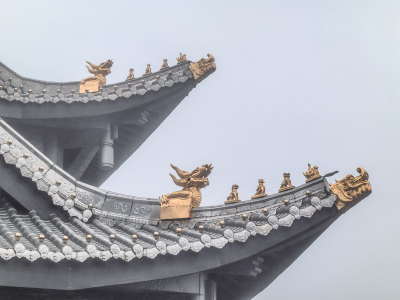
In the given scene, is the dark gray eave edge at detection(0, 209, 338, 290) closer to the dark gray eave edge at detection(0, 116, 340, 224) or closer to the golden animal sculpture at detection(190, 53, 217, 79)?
the dark gray eave edge at detection(0, 116, 340, 224)

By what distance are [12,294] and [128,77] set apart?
27.6ft

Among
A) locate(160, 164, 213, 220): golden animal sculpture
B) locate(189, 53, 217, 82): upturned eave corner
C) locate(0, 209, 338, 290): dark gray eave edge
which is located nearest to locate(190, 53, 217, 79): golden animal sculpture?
locate(189, 53, 217, 82): upturned eave corner

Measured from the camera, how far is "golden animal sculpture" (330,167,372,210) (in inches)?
341

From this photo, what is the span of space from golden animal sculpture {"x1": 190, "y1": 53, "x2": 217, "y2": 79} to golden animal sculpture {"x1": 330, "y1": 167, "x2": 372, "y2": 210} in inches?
248

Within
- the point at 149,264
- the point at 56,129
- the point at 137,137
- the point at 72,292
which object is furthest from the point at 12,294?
the point at 137,137

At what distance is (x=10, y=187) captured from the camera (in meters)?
9.65

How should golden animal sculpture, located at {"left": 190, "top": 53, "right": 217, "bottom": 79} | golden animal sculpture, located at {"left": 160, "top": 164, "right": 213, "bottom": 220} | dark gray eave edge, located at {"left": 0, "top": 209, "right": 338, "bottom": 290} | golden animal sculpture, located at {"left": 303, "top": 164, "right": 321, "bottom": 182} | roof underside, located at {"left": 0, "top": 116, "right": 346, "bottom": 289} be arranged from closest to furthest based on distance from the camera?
dark gray eave edge, located at {"left": 0, "top": 209, "right": 338, "bottom": 290} → roof underside, located at {"left": 0, "top": 116, "right": 346, "bottom": 289} → golden animal sculpture, located at {"left": 303, "top": 164, "right": 321, "bottom": 182} → golden animal sculpture, located at {"left": 160, "top": 164, "right": 213, "bottom": 220} → golden animal sculpture, located at {"left": 190, "top": 53, "right": 217, "bottom": 79}

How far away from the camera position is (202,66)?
1494 centimetres

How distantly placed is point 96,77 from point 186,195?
691cm

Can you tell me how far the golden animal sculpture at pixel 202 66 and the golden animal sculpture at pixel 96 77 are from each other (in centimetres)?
217

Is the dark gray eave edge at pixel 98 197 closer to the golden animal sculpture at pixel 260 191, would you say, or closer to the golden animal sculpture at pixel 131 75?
the golden animal sculpture at pixel 260 191

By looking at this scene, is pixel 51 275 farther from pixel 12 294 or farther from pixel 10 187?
pixel 10 187

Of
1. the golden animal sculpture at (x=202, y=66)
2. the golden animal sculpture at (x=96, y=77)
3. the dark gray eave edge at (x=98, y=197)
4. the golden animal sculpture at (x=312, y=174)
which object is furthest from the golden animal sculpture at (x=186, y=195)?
the golden animal sculpture at (x=96, y=77)

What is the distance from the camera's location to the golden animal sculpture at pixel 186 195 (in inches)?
380
